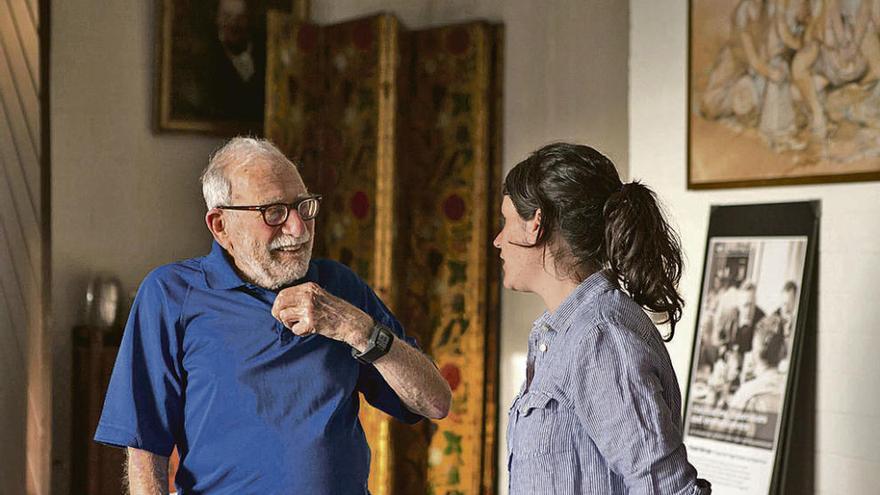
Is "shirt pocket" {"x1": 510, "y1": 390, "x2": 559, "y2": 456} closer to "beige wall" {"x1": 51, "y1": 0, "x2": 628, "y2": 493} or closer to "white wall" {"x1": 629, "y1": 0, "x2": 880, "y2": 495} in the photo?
"white wall" {"x1": 629, "y1": 0, "x2": 880, "y2": 495}

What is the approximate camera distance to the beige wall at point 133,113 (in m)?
5.79

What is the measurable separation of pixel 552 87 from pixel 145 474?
3.93 meters

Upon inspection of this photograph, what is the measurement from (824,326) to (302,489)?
8.85 ft

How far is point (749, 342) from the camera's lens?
4.58 m

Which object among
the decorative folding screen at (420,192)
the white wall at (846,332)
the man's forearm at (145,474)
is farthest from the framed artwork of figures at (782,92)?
the man's forearm at (145,474)

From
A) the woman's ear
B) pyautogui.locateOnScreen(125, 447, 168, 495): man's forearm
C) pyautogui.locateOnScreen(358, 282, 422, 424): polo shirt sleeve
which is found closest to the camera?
the woman's ear

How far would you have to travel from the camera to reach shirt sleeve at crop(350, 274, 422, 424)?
271 centimetres

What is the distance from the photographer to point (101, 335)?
18.2 ft

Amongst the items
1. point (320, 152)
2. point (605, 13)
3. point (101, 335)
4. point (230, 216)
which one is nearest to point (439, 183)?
point (320, 152)

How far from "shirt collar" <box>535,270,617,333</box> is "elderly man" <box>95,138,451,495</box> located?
588 millimetres

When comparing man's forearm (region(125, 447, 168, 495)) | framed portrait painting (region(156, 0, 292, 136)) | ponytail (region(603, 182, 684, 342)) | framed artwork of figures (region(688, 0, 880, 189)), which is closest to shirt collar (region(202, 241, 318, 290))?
man's forearm (region(125, 447, 168, 495))

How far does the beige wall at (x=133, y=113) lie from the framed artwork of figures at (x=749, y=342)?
1157 mm

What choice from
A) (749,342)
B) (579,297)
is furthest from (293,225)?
(749,342)

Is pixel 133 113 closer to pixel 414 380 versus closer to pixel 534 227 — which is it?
pixel 414 380
